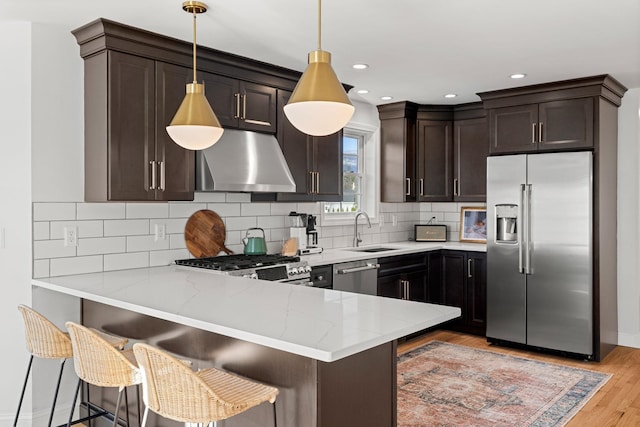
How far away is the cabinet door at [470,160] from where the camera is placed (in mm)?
5793

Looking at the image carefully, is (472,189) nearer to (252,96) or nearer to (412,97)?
(412,97)

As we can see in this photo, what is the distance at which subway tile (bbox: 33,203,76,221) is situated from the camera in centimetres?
323

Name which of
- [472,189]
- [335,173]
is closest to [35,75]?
[335,173]

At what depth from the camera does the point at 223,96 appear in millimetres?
3857

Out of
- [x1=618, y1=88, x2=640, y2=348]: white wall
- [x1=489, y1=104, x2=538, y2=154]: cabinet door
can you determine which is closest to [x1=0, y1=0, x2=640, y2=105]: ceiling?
[x1=489, y1=104, x2=538, y2=154]: cabinet door

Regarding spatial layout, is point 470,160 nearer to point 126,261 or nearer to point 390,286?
point 390,286

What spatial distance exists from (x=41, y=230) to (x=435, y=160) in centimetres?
415

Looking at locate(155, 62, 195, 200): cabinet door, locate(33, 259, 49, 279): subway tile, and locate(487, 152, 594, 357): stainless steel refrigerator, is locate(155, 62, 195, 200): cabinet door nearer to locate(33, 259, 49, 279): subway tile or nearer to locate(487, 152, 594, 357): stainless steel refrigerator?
locate(33, 259, 49, 279): subway tile

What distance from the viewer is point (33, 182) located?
10.5 ft

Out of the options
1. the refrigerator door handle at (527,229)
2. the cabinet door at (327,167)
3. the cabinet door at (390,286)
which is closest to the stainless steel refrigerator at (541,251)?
the refrigerator door handle at (527,229)

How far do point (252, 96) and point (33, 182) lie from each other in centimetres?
165

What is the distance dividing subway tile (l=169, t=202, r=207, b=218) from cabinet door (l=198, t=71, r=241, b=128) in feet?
2.16

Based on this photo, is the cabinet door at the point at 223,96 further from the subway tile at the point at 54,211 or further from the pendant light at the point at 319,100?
the pendant light at the point at 319,100

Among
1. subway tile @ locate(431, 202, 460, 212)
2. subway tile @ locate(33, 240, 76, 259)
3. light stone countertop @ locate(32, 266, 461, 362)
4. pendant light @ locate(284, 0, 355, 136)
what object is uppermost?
pendant light @ locate(284, 0, 355, 136)
